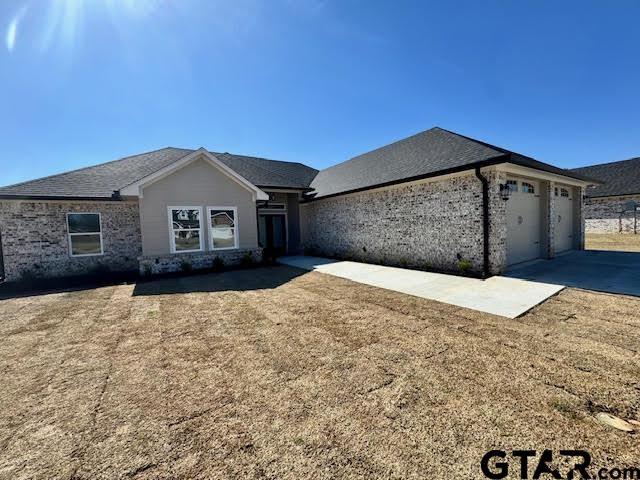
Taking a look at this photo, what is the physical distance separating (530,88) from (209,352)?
16.5 metres

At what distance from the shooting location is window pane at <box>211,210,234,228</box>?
11.9m

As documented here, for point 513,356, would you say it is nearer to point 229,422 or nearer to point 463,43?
point 229,422

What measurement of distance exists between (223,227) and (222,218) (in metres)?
0.41

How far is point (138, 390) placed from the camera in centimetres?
320

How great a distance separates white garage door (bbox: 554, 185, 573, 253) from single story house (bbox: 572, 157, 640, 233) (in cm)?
1093

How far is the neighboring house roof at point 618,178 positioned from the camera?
824 inches

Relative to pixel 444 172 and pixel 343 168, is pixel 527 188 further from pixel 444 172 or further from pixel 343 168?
pixel 343 168

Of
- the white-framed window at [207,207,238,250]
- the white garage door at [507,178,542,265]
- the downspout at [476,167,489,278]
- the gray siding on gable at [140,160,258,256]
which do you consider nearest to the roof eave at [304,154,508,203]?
the downspout at [476,167,489,278]

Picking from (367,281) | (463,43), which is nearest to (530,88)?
(463,43)

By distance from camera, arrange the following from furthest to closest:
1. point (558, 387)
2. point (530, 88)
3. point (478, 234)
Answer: point (530, 88)
point (478, 234)
point (558, 387)

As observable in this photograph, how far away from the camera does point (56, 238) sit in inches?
442

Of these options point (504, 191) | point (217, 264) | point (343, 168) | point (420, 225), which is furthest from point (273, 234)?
point (504, 191)

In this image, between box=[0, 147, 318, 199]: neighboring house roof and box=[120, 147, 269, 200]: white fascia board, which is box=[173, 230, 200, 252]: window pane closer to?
box=[120, 147, 269, 200]: white fascia board

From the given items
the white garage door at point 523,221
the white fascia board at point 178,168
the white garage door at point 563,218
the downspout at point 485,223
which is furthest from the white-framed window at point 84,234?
the white garage door at point 563,218
